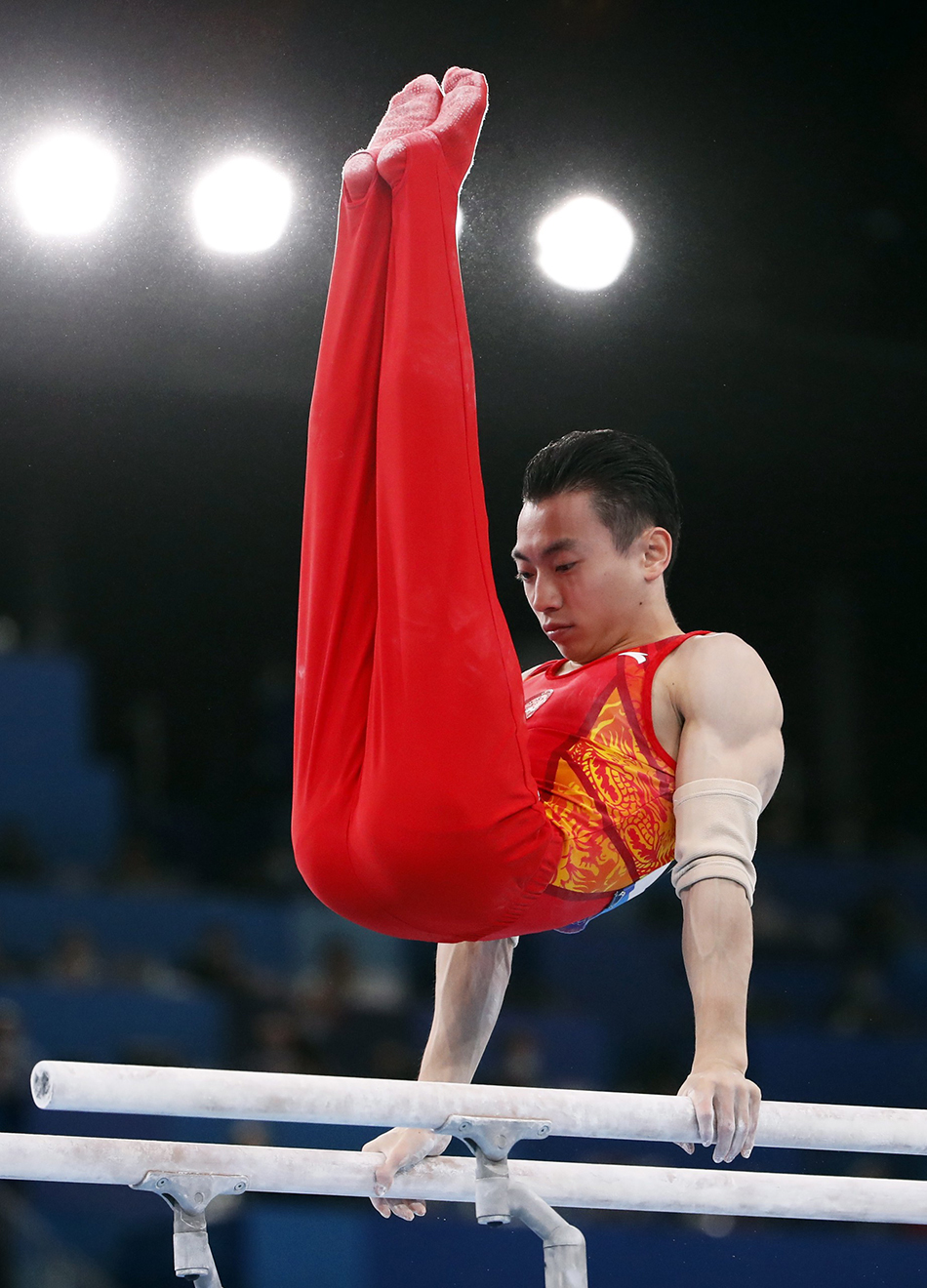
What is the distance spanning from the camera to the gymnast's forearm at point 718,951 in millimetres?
2119

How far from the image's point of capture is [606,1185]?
2.25m

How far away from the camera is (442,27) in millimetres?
3959

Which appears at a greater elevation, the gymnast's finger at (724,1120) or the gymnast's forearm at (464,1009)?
the gymnast's forearm at (464,1009)

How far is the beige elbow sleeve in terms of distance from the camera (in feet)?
7.13

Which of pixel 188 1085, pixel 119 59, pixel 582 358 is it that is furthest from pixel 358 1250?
pixel 119 59

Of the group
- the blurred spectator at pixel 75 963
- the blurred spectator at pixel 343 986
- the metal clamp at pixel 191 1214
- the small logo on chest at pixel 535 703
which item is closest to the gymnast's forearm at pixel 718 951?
the small logo on chest at pixel 535 703

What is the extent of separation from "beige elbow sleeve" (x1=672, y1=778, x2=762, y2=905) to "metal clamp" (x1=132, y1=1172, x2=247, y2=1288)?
770 mm

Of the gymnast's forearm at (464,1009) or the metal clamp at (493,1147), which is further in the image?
the gymnast's forearm at (464,1009)

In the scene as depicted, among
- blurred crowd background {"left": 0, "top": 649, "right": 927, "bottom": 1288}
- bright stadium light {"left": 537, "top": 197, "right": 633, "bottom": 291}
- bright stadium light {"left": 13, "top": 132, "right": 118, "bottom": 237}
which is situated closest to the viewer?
bright stadium light {"left": 13, "top": 132, "right": 118, "bottom": 237}

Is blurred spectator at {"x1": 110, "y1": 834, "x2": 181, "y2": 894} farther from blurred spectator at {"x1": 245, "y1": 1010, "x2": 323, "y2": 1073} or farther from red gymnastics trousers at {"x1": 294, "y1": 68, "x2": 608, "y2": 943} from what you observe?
red gymnastics trousers at {"x1": 294, "y1": 68, "x2": 608, "y2": 943}

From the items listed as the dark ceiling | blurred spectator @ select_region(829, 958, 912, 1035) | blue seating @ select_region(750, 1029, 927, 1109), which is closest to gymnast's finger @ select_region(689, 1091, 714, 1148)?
the dark ceiling

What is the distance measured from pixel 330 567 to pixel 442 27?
2.25 m

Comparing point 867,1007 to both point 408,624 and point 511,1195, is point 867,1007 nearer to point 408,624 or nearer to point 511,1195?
point 511,1195

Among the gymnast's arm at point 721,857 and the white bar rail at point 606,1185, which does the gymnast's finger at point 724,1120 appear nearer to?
the gymnast's arm at point 721,857
